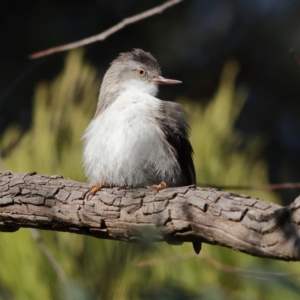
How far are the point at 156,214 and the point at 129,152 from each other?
40.8 inches

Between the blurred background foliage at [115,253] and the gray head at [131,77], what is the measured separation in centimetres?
16

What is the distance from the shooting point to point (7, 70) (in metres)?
8.41

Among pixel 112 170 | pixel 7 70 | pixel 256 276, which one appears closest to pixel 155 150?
pixel 112 170

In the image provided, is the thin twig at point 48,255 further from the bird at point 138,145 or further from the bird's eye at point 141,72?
the bird's eye at point 141,72

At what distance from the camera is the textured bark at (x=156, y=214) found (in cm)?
248

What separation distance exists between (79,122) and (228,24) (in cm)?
581

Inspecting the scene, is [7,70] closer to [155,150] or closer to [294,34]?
[294,34]

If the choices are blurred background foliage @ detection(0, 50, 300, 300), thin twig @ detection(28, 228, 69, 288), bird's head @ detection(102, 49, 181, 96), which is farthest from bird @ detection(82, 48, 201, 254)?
thin twig @ detection(28, 228, 69, 288)

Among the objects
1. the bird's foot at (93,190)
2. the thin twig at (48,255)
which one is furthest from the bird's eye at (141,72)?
the thin twig at (48,255)

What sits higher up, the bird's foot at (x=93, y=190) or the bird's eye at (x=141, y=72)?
the bird's eye at (x=141, y=72)

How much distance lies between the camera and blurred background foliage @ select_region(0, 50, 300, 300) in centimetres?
→ 169

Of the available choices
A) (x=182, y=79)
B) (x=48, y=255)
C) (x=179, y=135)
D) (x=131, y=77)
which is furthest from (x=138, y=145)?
(x=182, y=79)

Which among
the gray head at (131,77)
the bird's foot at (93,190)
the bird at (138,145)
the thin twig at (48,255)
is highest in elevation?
the gray head at (131,77)

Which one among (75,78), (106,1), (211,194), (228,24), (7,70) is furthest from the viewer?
(228,24)
